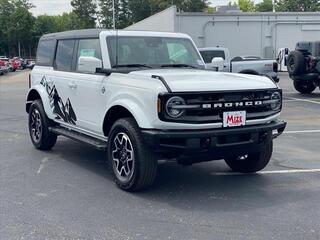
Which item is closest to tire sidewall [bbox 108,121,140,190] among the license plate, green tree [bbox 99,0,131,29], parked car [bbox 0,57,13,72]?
the license plate

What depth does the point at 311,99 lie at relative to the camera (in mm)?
16656

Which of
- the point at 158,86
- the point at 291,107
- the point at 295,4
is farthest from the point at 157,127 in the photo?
the point at 295,4

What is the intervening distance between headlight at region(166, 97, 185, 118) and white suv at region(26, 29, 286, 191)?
0.03ft

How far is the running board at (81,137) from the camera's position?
253 inches

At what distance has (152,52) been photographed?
6.95 m

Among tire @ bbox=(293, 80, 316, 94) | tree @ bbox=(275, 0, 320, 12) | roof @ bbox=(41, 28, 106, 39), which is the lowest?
tire @ bbox=(293, 80, 316, 94)

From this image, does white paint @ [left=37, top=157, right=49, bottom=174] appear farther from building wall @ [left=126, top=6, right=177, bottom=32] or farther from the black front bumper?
building wall @ [left=126, top=6, right=177, bottom=32]

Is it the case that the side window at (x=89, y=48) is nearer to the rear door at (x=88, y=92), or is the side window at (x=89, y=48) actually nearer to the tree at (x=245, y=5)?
the rear door at (x=88, y=92)

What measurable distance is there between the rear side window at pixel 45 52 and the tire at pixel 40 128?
2.21 feet

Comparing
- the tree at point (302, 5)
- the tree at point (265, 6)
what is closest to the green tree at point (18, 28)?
the tree at point (265, 6)

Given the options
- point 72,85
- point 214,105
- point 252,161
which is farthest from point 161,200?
point 72,85

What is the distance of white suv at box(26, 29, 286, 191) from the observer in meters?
5.35

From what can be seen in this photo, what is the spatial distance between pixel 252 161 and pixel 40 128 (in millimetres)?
3558

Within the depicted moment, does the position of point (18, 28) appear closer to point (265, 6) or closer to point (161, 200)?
point (265, 6)
